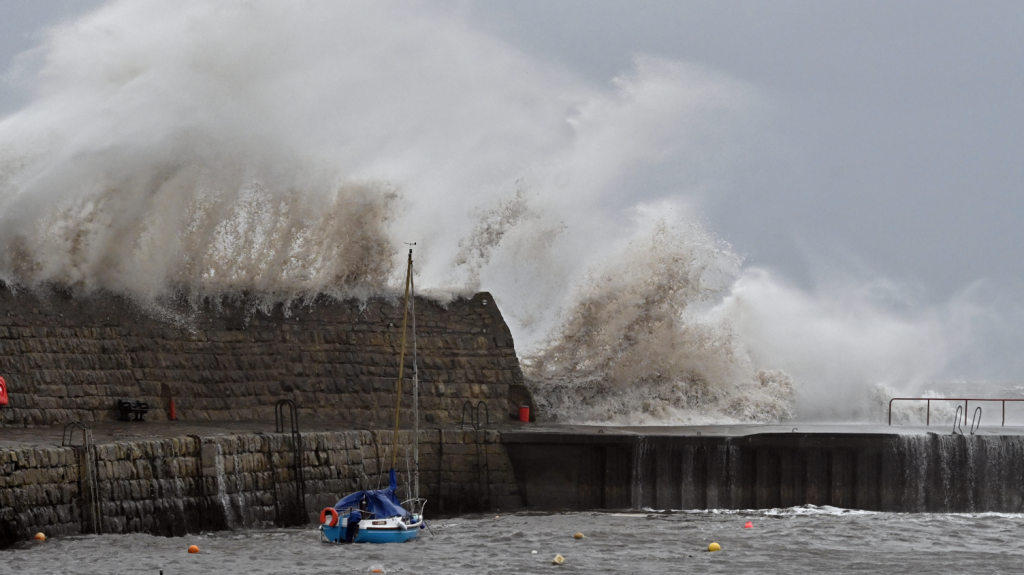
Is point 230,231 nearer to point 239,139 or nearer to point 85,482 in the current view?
point 239,139

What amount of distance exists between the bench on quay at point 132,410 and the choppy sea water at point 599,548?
3.42 m

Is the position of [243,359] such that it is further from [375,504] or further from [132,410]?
[375,504]

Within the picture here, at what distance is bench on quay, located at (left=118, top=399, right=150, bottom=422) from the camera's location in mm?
21641

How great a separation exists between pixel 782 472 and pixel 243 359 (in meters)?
9.16

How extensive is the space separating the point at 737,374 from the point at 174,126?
13.0m

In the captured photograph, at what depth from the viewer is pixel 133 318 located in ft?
75.4

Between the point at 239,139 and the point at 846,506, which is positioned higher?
the point at 239,139

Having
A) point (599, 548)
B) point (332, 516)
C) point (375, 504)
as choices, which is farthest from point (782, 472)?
point (332, 516)

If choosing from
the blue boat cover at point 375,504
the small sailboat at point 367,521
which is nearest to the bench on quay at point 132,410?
the small sailboat at point 367,521

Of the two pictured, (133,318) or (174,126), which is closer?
(133,318)

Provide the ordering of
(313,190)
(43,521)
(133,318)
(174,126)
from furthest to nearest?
(313,190)
(174,126)
(133,318)
(43,521)

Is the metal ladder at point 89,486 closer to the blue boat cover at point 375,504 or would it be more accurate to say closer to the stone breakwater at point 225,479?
the stone breakwater at point 225,479

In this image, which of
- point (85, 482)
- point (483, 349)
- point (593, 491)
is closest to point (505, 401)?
point (483, 349)

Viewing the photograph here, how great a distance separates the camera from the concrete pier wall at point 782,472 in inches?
910
